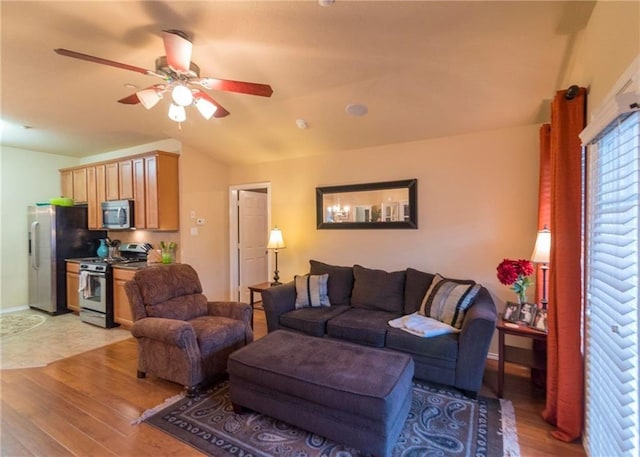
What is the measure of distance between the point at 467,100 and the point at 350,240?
6.72 feet

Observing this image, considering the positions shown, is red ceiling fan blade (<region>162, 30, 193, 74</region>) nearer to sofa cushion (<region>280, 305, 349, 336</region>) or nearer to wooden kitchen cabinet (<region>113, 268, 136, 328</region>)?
sofa cushion (<region>280, 305, 349, 336</region>)

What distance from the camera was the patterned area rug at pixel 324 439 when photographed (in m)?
1.89

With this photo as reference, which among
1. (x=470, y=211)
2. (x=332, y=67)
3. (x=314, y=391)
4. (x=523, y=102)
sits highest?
(x=332, y=67)

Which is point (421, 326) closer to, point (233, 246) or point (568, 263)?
point (568, 263)

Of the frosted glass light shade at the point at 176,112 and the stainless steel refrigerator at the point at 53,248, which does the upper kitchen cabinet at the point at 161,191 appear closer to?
the stainless steel refrigerator at the point at 53,248

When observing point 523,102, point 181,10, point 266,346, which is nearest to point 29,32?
point 181,10

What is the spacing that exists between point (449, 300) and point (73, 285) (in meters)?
5.45

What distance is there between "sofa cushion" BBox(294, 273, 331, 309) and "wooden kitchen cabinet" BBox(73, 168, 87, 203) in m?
4.14

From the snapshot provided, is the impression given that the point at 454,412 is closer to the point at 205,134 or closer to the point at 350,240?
the point at 350,240

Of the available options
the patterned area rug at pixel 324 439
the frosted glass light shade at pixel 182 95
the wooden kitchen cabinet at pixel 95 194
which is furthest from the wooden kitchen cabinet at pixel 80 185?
the patterned area rug at pixel 324 439

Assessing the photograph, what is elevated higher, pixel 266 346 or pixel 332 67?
pixel 332 67

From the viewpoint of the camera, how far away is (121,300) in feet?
13.7

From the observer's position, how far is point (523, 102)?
267 centimetres

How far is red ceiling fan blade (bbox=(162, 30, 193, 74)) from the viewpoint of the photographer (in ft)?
5.89
